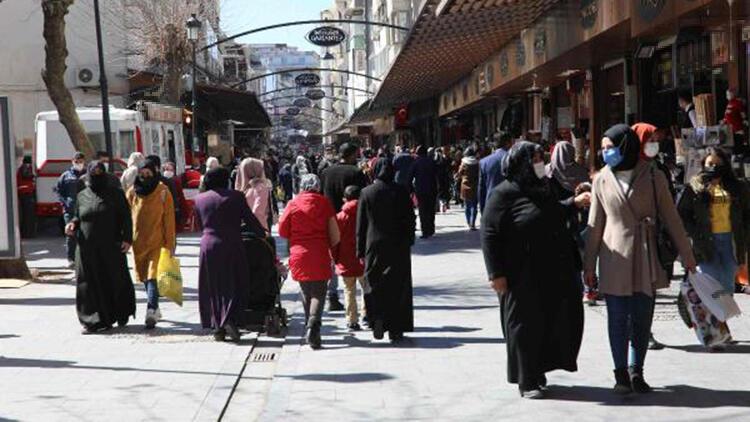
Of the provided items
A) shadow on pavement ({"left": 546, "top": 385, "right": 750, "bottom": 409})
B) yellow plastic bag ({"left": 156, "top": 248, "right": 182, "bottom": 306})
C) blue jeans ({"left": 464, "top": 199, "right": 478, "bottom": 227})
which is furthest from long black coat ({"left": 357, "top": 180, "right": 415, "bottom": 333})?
blue jeans ({"left": 464, "top": 199, "right": 478, "bottom": 227})

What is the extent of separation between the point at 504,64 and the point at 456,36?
3169mm

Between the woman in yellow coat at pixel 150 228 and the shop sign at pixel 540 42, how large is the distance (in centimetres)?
1009

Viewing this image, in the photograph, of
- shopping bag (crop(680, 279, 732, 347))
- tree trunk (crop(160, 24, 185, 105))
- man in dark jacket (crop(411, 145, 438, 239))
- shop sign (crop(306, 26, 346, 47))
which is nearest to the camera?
shopping bag (crop(680, 279, 732, 347))

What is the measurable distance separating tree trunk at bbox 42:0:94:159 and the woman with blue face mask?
12862mm

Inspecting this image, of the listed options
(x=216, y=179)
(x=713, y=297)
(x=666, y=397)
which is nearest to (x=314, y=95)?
(x=216, y=179)

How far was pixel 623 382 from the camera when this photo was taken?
768 centimetres

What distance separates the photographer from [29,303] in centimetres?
1427

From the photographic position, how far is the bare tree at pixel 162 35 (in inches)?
1597

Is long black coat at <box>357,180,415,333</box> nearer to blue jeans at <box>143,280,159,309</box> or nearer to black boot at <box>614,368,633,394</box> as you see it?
blue jeans at <box>143,280,159,309</box>

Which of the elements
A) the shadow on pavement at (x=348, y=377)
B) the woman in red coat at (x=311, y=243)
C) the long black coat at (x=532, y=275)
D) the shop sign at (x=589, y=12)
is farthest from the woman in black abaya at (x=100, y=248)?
the shop sign at (x=589, y=12)

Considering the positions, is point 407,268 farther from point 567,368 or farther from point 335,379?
point 567,368

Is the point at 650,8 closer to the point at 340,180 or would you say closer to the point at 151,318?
the point at 340,180

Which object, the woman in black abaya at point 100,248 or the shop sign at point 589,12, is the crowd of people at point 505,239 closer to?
the woman in black abaya at point 100,248

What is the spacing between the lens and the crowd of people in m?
7.57
